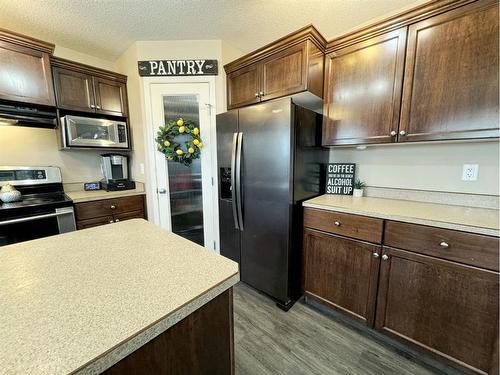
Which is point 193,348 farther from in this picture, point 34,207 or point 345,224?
point 34,207

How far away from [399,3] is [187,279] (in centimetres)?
242

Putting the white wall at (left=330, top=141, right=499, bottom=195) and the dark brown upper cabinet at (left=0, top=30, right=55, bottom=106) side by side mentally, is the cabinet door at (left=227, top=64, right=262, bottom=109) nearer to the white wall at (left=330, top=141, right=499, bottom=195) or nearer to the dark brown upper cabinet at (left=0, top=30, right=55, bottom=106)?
the white wall at (left=330, top=141, right=499, bottom=195)

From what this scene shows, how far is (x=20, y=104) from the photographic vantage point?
1.95 meters

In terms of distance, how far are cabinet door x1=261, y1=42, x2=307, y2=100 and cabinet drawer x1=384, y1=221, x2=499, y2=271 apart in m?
1.21

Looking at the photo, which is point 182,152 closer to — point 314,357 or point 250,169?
point 250,169

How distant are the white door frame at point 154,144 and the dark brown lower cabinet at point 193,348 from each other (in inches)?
68.6

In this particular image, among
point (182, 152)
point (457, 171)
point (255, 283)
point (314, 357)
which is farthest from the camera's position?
point (182, 152)

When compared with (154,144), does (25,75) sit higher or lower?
higher

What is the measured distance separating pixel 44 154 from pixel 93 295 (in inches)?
103

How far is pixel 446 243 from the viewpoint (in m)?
1.18

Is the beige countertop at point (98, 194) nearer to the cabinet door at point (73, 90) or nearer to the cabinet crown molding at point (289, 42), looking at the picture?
the cabinet door at point (73, 90)

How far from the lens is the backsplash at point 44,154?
7.10ft

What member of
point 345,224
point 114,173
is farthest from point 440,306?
point 114,173

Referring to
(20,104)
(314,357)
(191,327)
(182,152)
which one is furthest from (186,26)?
(314,357)
